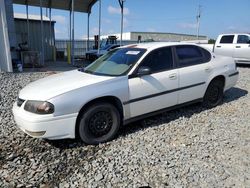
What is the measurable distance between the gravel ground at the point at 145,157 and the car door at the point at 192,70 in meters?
0.52

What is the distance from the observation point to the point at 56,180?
3025 mm

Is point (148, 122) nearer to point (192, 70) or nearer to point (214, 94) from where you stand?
point (192, 70)

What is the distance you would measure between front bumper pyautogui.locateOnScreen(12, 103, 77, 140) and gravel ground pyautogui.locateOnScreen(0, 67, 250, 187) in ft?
1.02

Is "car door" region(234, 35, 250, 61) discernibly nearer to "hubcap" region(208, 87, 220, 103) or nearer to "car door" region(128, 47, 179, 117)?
"hubcap" region(208, 87, 220, 103)

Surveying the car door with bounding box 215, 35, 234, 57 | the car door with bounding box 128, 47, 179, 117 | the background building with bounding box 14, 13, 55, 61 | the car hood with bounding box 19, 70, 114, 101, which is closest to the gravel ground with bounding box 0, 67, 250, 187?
the car door with bounding box 128, 47, 179, 117

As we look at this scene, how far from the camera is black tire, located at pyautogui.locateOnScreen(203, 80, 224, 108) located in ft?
18.1

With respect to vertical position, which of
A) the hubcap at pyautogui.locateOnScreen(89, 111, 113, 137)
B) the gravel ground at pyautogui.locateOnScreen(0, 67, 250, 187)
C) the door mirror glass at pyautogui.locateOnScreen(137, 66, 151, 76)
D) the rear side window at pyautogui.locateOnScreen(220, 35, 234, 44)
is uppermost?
the rear side window at pyautogui.locateOnScreen(220, 35, 234, 44)

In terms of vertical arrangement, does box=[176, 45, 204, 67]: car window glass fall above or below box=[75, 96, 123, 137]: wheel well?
above

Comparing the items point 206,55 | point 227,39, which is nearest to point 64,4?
point 227,39

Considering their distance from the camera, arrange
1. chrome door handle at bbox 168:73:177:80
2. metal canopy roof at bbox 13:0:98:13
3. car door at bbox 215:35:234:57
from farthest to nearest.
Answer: metal canopy roof at bbox 13:0:98:13, car door at bbox 215:35:234:57, chrome door handle at bbox 168:73:177:80

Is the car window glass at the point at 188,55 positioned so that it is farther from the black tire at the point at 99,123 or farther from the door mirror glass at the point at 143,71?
the black tire at the point at 99,123

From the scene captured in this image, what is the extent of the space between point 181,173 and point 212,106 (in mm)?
2996

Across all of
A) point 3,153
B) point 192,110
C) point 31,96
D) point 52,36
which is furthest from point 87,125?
point 52,36

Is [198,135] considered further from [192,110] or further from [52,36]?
[52,36]
